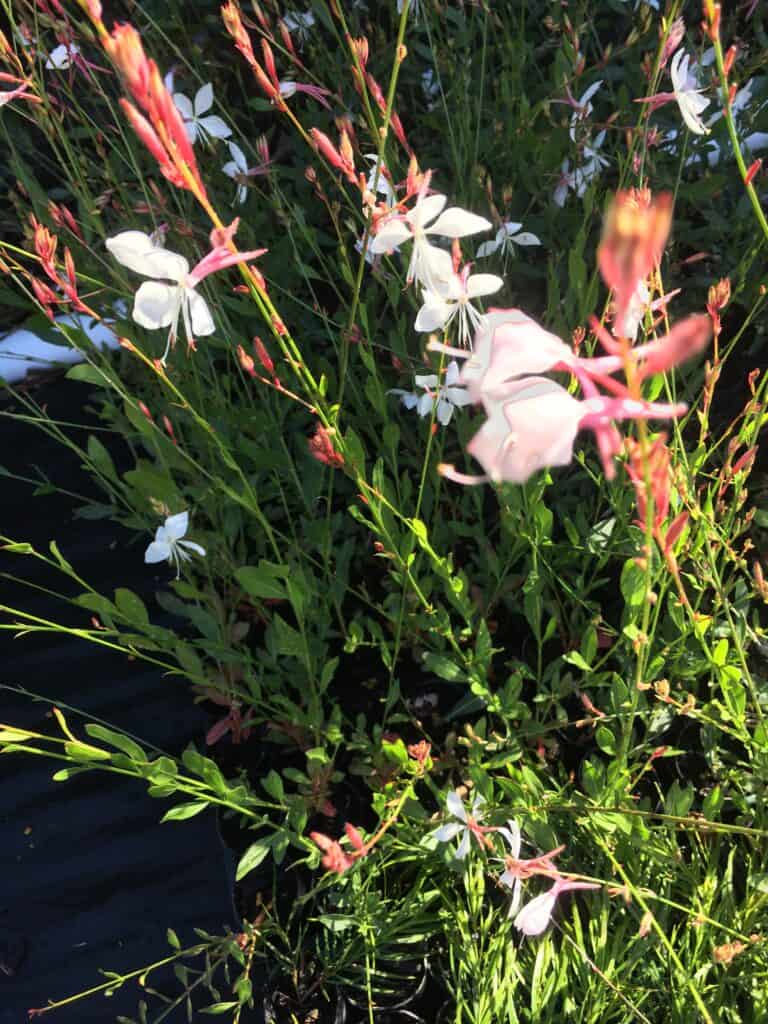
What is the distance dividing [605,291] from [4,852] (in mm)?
1614

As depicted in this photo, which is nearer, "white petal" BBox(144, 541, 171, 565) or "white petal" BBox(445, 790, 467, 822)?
"white petal" BBox(445, 790, 467, 822)

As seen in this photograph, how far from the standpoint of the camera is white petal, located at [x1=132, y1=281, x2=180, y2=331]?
81 centimetres

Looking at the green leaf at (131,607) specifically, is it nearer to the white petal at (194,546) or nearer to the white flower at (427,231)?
the white petal at (194,546)

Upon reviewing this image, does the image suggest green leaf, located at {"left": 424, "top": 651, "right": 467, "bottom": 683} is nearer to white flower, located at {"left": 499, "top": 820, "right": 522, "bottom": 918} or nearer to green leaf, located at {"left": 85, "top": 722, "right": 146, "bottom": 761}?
white flower, located at {"left": 499, "top": 820, "right": 522, "bottom": 918}

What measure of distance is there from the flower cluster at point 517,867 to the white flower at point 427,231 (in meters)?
0.59

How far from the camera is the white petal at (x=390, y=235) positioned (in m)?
0.82

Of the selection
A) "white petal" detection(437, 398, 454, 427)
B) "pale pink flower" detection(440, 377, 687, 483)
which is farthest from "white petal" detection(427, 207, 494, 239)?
"pale pink flower" detection(440, 377, 687, 483)

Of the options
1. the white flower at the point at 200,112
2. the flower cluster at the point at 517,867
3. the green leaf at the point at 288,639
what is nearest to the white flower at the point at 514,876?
the flower cluster at the point at 517,867

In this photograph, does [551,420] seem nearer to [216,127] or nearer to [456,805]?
[456,805]

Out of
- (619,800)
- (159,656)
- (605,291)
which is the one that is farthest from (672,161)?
(159,656)

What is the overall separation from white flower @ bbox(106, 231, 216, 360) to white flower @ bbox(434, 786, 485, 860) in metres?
0.63

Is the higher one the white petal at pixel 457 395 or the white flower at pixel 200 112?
the white flower at pixel 200 112

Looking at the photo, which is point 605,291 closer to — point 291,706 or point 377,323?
point 377,323

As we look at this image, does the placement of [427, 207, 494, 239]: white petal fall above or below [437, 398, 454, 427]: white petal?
above
